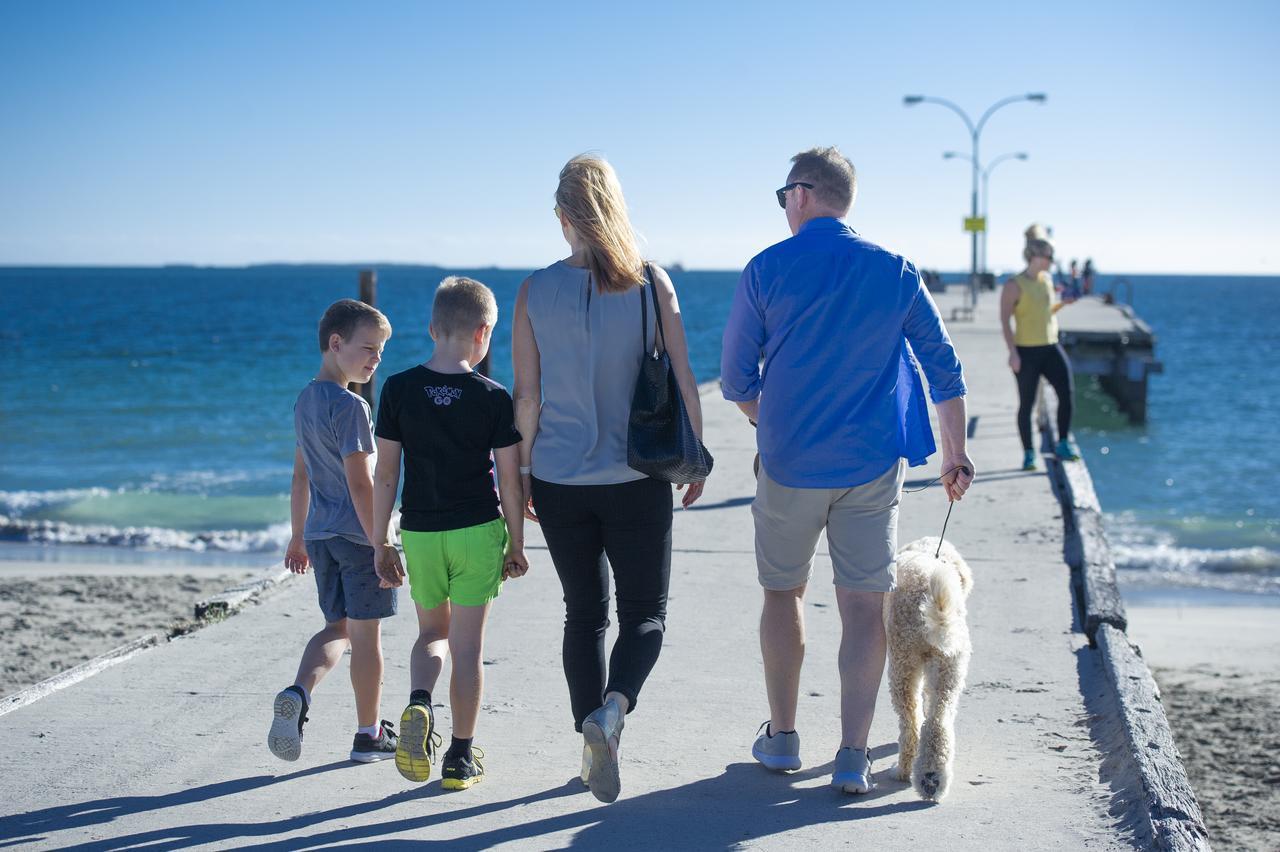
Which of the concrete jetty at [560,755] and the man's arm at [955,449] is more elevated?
the man's arm at [955,449]

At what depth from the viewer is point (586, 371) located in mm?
3469

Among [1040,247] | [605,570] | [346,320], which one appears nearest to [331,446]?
[346,320]

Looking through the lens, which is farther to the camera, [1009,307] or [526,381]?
[1009,307]

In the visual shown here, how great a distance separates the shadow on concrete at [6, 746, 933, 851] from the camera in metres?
3.23

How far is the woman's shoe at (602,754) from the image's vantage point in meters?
3.25

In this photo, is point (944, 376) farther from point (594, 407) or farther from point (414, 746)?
point (414, 746)

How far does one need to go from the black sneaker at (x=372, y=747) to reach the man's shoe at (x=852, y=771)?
149 cm

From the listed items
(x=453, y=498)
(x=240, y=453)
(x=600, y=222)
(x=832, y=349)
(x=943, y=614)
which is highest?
(x=600, y=222)

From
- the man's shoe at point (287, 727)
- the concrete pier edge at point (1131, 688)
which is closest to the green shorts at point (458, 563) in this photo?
the man's shoe at point (287, 727)

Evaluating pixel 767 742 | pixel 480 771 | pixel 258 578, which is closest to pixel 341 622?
pixel 480 771

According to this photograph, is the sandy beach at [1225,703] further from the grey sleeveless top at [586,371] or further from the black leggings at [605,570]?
the grey sleeveless top at [586,371]

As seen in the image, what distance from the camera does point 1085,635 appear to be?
5395mm

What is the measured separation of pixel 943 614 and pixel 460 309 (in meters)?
1.74

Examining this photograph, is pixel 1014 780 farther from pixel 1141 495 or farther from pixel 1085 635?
pixel 1141 495
